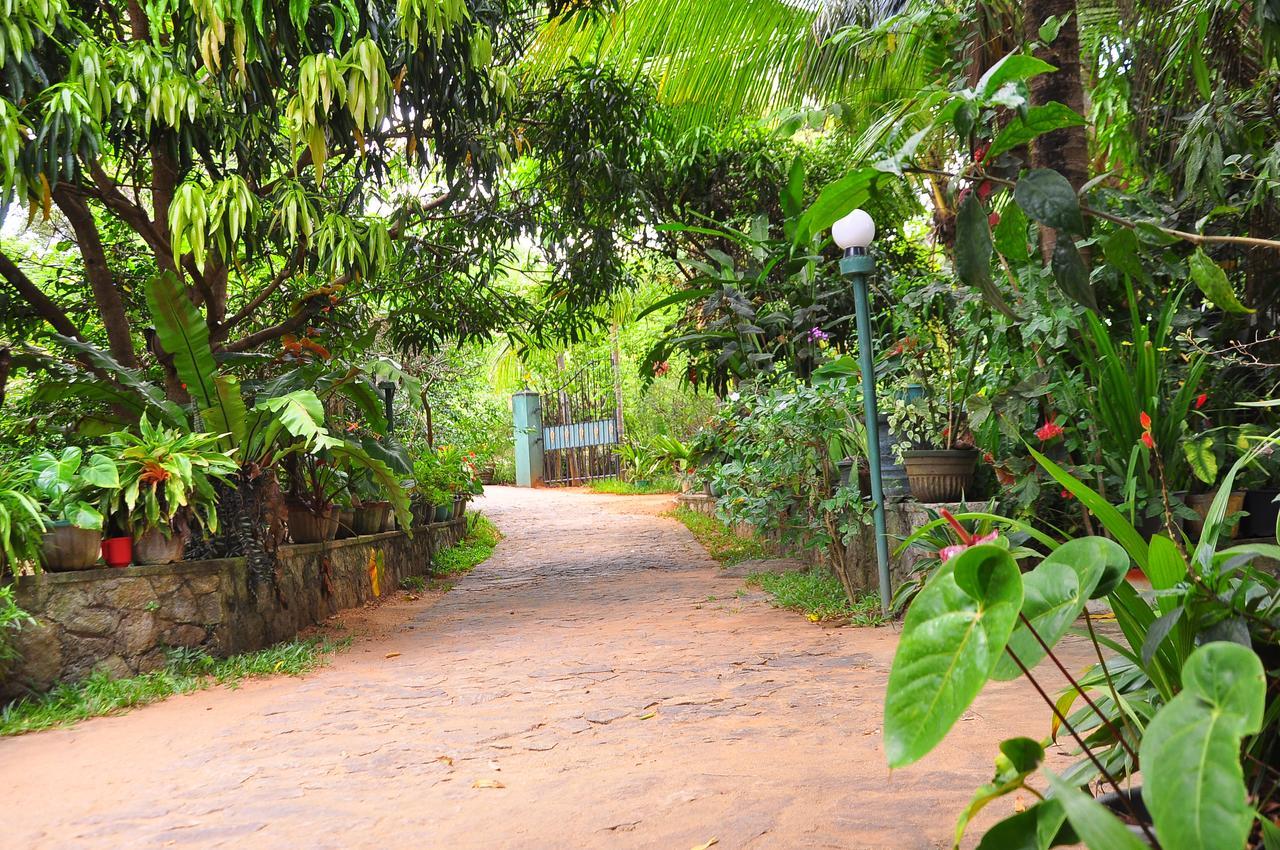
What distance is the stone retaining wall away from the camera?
13.8 ft

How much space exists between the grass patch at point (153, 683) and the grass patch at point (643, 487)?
1123 cm

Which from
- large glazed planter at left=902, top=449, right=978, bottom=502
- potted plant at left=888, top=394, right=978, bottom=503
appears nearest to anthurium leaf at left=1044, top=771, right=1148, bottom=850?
potted plant at left=888, top=394, right=978, bottom=503

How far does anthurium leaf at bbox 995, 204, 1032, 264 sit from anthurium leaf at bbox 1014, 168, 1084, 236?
0.20m

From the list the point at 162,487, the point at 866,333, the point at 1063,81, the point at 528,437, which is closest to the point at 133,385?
the point at 162,487

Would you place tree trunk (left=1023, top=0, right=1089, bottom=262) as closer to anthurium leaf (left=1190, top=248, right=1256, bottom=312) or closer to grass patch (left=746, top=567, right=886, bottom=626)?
grass patch (left=746, top=567, right=886, bottom=626)

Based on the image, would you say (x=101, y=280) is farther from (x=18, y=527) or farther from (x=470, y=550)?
(x=470, y=550)

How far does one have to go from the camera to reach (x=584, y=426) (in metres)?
19.2

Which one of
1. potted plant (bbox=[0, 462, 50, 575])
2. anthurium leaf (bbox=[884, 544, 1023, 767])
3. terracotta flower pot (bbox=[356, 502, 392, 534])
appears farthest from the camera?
terracotta flower pot (bbox=[356, 502, 392, 534])

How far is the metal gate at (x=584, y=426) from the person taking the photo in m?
18.7

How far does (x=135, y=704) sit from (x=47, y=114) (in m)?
2.52

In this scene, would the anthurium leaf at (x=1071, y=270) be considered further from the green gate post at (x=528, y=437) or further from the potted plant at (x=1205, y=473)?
the green gate post at (x=528, y=437)

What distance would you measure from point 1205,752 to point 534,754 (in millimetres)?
2534

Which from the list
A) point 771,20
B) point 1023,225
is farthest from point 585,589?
point 1023,225

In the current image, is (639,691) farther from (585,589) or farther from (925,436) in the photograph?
(585,589)
